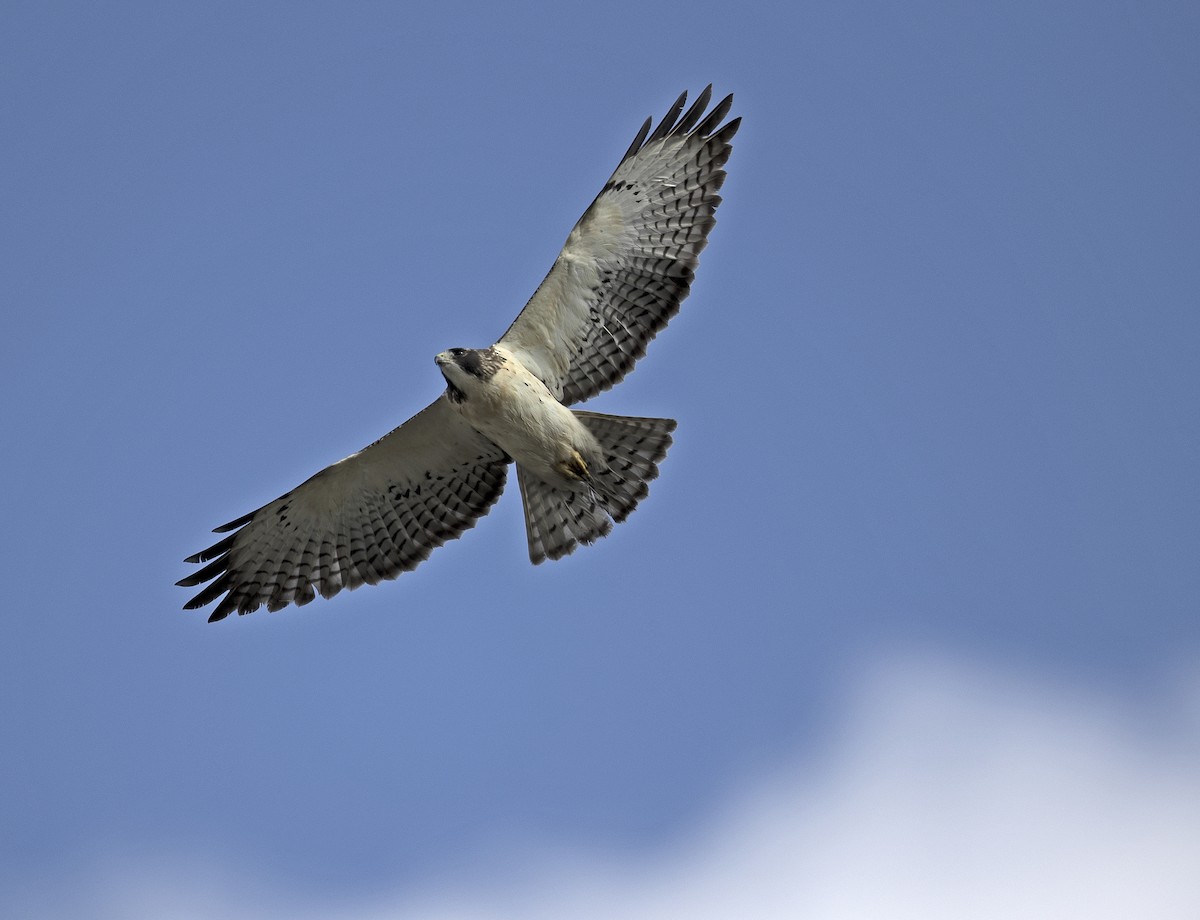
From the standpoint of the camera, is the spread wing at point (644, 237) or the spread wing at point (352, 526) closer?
the spread wing at point (644, 237)

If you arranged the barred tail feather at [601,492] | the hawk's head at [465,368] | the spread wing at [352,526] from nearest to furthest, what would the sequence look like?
the hawk's head at [465,368]
the barred tail feather at [601,492]
the spread wing at [352,526]

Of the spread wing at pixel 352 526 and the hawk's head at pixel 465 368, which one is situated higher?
the hawk's head at pixel 465 368

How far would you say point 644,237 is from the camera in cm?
1279

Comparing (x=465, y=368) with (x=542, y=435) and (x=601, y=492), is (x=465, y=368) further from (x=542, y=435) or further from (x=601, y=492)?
(x=601, y=492)

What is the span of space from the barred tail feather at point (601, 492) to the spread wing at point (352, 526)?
0.48 metres

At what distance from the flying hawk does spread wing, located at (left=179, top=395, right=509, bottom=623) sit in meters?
0.01

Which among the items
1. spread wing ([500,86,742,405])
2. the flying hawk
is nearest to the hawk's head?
the flying hawk

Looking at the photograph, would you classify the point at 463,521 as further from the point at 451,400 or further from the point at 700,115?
the point at 700,115

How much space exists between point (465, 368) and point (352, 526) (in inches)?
77.8

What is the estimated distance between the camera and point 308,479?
527 inches

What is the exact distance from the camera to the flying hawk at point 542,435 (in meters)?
12.8

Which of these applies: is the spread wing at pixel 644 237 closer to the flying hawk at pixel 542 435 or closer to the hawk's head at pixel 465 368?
the flying hawk at pixel 542 435

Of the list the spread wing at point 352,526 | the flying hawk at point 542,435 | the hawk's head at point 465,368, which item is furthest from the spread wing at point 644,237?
the spread wing at point 352,526

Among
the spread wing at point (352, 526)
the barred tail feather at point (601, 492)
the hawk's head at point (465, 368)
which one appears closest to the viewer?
the hawk's head at point (465, 368)
